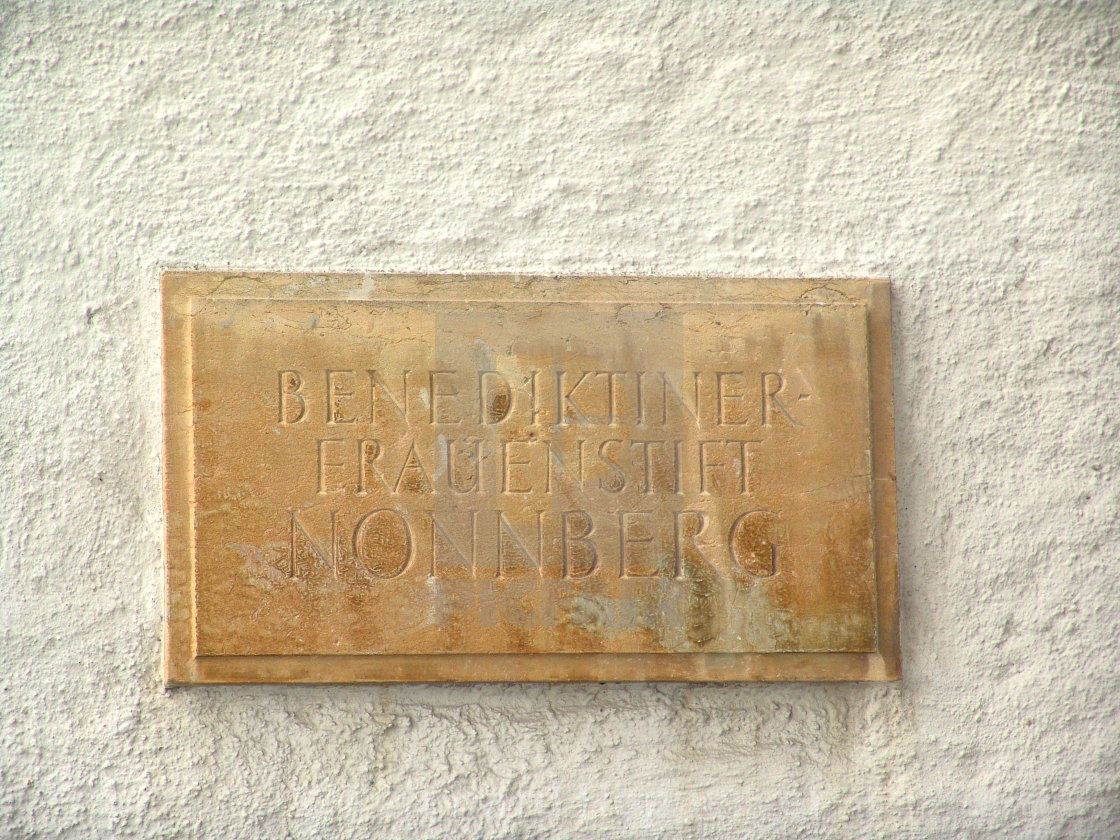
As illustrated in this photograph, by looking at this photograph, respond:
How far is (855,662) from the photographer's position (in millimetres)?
1727

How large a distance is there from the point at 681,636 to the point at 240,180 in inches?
54.7

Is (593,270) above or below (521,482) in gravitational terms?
above

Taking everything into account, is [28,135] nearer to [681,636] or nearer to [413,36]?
[413,36]

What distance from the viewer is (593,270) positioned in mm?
1777

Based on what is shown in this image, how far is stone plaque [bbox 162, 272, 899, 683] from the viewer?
5.54 feet

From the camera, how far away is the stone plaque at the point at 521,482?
1.69 metres

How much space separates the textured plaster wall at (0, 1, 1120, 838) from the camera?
1.73 meters

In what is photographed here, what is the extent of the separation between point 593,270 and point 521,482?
50 centimetres

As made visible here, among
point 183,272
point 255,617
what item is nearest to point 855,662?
point 255,617

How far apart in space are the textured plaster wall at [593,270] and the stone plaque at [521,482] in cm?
9

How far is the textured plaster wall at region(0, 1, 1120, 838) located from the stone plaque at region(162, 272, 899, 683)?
91 millimetres

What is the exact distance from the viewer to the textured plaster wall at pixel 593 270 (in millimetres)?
1727

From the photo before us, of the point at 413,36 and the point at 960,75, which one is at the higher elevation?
the point at 413,36

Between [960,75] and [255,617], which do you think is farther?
[960,75]
